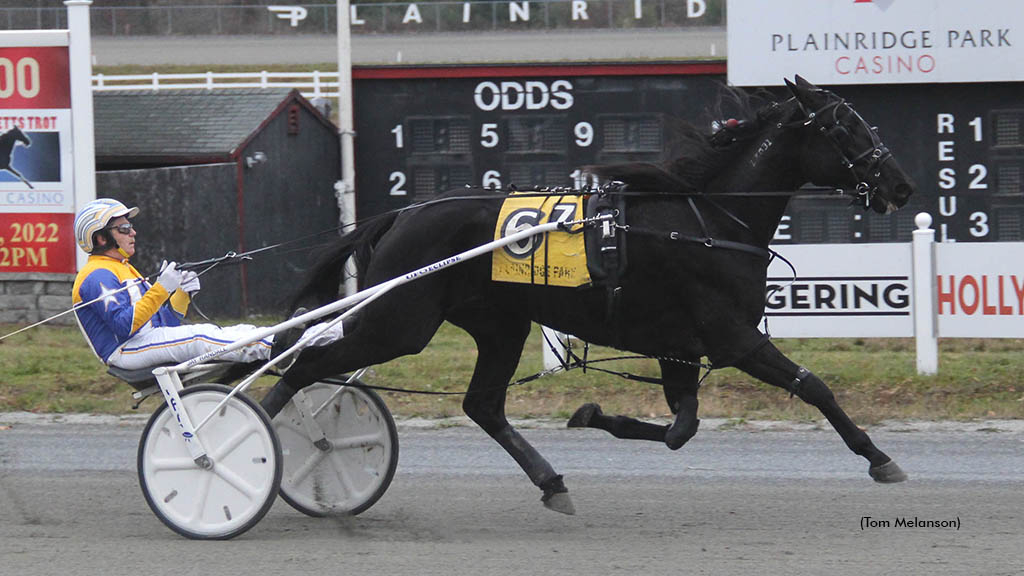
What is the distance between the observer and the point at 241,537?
5.74 meters

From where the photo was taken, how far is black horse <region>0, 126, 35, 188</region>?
37.7ft

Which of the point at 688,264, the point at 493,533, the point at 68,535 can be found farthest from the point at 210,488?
the point at 688,264

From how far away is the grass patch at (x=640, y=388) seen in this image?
28.5ft

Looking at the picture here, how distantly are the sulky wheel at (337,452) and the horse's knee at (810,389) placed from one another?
1.81 meters

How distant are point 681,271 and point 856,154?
907 mm

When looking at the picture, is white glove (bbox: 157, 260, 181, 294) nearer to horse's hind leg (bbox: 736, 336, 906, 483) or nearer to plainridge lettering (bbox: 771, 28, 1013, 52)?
horse's hind leg (bbox: 736, 336, 906, 483)

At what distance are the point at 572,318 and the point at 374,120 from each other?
6016mm

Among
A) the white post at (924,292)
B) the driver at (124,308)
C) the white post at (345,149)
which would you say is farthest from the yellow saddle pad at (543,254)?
the white post at (345,149)

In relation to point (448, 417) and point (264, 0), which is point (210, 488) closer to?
point (448, 417)

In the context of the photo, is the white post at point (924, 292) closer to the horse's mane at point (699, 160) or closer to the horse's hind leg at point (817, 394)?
the horse's mane at point (699, 160)

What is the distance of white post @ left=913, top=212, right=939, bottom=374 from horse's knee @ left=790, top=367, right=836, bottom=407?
376 cm

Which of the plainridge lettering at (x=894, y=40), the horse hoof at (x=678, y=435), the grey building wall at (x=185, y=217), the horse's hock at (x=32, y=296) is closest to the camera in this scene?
the horse hoof at (x=678, y=435)

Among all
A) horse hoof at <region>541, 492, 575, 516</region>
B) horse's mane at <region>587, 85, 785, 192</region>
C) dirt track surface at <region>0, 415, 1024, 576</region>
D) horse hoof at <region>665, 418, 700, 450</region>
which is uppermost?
horse's mane at <region>587, 85, 785, 192</region>

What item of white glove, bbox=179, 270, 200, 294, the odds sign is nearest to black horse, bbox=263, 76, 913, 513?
white glove, bbox=179, 270, 200, 294
